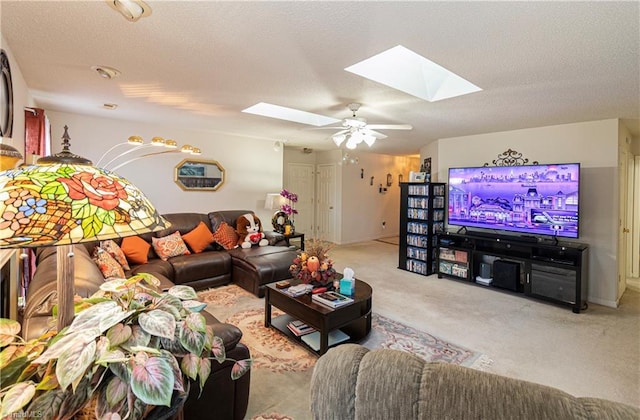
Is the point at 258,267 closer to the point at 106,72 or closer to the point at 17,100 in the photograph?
the point at 106,72

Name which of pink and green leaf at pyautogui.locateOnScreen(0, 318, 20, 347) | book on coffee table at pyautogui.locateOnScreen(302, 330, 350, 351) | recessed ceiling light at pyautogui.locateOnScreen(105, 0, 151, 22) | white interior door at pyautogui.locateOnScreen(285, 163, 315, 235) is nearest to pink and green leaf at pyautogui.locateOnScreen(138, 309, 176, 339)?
pink and green leaf at pyautogui.locateOnScreen(0, 318, 20, 347)

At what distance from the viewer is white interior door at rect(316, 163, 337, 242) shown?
7254mm

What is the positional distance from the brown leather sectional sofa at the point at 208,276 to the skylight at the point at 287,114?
1.85 metres

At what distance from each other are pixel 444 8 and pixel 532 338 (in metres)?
2.89

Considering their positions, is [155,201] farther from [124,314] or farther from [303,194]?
[124,314]

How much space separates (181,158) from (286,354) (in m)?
3.70

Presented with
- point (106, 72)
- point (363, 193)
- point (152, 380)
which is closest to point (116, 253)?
→ point (106, 72)

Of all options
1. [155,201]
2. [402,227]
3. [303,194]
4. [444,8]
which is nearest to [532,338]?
[402,227]

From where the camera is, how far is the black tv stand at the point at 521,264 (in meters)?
3.40

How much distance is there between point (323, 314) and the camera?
2.30 m

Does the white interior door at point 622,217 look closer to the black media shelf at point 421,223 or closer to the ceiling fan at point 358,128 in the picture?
the black media shelf at point 421,223

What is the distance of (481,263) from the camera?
4.28 meters

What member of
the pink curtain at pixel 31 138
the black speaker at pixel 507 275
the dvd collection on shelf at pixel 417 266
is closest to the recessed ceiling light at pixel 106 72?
the pink curtain at pixel 31 138

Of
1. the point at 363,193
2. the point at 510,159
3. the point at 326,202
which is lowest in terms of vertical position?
the point at 326,202
